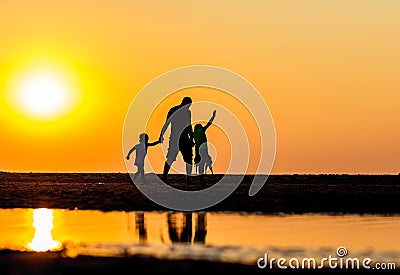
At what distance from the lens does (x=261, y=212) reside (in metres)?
20.8

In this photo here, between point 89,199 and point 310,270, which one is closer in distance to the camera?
point 310,270

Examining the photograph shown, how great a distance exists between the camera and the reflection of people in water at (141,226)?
15.4 meters

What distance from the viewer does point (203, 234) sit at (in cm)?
1599

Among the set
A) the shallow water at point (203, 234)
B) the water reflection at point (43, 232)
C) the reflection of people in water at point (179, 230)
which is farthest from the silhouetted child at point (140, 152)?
the reflection of people in water at point (179, 230)

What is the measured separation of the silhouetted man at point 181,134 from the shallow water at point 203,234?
9.72m

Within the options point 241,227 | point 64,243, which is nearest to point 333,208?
point 241,227

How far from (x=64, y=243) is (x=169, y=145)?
17.1 m

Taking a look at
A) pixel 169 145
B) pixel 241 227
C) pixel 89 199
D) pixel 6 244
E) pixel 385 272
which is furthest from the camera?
pixel 169 145

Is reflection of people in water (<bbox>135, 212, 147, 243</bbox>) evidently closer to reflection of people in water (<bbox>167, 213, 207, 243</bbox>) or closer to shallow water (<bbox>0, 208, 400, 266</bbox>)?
shallow water (<bbox>0, 208, 400, 266</bbox>)

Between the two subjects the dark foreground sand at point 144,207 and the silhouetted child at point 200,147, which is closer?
the dark foreground sand at point 144,207

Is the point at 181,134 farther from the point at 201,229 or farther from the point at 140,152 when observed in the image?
the point at 201,229

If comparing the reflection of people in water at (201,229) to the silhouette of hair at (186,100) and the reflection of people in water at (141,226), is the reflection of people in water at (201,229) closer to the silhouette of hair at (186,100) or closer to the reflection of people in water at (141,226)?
the reflection of people in water at (141,226)

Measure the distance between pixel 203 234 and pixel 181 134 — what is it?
15.1 metres

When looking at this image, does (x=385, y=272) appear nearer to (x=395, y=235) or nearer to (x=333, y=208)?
(x=395, y=235)
